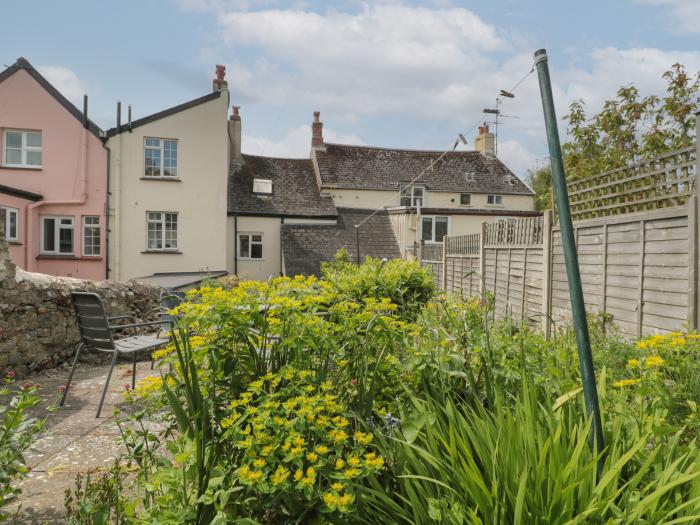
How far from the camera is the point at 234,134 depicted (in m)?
23.7

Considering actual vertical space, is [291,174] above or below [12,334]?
above

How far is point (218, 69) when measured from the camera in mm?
20766

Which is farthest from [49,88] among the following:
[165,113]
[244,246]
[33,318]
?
[33,318]

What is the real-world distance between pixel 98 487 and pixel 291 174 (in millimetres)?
23218

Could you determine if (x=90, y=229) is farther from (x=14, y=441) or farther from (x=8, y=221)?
(x=14, y=441)

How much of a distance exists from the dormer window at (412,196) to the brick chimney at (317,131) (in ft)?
16.2

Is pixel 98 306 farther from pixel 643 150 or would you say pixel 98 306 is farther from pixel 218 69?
pixel 218 69

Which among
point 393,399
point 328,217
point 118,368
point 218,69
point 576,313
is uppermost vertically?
point 218,69

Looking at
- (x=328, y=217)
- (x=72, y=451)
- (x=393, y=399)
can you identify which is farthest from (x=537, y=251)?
(x=328, y=217)

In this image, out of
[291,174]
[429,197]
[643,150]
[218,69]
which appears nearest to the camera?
[643,150]

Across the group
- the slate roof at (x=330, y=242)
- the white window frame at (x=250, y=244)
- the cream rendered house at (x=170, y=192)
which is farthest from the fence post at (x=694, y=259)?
the white window frame at (x=250, y=244)

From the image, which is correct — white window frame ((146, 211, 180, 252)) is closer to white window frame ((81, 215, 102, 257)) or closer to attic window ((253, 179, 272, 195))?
white window frame ((81, 215, 102, 257))

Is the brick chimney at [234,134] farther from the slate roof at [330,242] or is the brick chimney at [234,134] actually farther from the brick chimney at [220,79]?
the slate roof at [330,242]

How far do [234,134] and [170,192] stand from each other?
6634 millimetres
